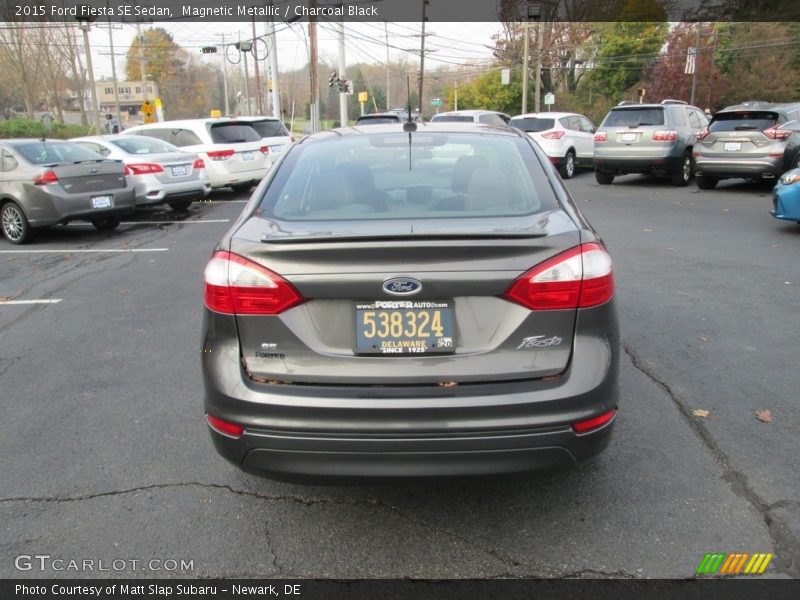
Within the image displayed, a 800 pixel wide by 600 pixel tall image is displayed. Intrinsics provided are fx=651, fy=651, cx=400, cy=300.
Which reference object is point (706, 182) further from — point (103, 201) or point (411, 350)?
point (411, 350)

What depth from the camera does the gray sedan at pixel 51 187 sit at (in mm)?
9773

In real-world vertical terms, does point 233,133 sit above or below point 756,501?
Answer: above

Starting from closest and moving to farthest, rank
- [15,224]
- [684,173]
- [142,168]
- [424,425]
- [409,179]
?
[424,425] → [409,179] → [15,224] → [142,168] → [684,173]

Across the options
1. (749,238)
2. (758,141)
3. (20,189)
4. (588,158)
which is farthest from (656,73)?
(20,189)

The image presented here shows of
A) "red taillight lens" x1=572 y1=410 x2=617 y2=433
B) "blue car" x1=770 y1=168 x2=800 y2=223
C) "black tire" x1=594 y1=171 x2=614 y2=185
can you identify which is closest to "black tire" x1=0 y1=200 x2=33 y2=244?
"red taillight lens" x1=572 y1=410 x2=617 y2=433

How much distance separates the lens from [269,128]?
50.6 ft

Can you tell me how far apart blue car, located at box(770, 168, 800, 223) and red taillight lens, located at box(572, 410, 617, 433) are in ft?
24.5

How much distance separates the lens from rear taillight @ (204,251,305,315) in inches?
98.1

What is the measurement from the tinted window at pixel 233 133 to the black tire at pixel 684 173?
952 centimetres

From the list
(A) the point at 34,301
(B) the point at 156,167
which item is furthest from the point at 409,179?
(B) the point at 156,167

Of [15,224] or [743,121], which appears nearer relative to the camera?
[15,224]

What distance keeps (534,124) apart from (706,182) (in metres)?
5.38

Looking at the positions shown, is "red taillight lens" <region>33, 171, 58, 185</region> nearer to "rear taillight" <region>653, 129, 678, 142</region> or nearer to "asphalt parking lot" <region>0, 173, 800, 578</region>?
"asphalt parking lot" <region>0, 173, 800, 578</region>

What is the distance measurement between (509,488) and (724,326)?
309 centimetres
